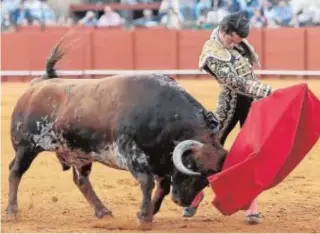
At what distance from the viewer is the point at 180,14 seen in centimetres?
1995

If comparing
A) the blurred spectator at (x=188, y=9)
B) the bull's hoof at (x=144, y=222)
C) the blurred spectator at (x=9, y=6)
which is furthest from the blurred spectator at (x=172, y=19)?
the bull's hoof at (x=144, y=222)

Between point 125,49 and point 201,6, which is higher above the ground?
point 201,6

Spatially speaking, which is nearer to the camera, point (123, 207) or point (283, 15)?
point (123, 207)

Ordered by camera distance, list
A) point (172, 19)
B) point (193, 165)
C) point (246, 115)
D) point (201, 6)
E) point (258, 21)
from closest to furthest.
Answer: point (193, 165) < point (246, 115) < point (258, 21) < point (201, 6) < point (172, 19)

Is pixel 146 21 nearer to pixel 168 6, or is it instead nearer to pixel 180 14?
pixel 168 6

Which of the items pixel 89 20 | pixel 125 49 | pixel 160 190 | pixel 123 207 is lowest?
pixel 125 49

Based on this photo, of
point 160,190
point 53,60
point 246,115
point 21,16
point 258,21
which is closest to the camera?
point 160,190

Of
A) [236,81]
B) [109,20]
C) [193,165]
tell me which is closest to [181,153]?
[193,165]

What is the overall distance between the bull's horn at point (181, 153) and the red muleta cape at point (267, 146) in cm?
17

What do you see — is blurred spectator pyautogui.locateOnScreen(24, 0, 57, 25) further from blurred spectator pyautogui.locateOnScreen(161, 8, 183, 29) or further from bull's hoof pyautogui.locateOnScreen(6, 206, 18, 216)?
bull's hoof pyautogui.locateOnScreen(6, 206, 18, 216)

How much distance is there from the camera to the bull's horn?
5840mm

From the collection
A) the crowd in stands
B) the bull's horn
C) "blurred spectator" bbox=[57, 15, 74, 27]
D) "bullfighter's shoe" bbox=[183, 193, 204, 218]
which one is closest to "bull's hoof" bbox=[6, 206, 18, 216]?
"bullfighter's shoe" bbox=[183, 193, 204, 218]

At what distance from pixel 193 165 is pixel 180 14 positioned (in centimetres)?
1419

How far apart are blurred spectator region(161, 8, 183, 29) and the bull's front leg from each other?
13845 mm
